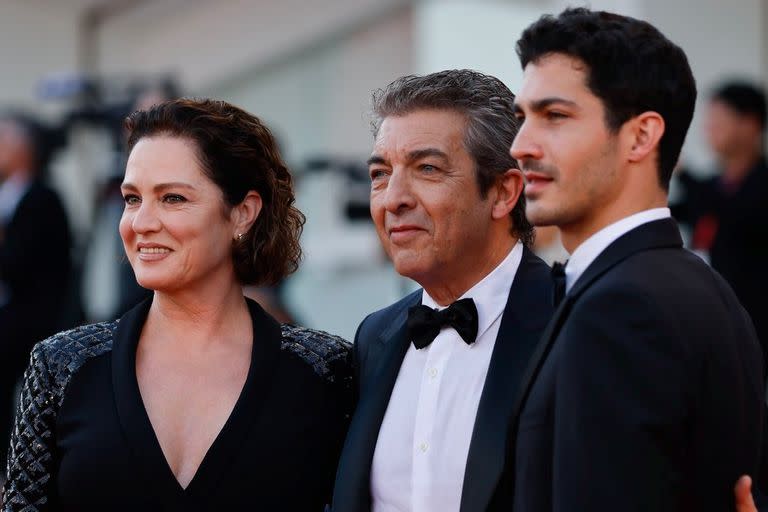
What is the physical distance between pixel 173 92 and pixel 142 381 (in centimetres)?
391

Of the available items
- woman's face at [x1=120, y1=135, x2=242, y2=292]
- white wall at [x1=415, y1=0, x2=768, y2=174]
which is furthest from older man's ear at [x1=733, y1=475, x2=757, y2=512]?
white wall at [x1=415, y1=0, x2=768, y2=174]

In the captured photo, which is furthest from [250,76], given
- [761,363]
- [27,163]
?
[761,363]

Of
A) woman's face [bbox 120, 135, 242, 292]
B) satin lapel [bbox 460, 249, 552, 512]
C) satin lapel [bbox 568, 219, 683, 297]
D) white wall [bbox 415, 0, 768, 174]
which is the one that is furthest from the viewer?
white wall [bbox 415, 0, 768, 174]

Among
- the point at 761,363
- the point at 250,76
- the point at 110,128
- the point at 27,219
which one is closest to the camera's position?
the point at 761,363

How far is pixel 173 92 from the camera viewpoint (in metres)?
6.71

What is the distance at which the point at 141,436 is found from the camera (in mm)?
2869

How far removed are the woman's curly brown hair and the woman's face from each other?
0.11 ft

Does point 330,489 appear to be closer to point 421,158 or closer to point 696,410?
point 421,158

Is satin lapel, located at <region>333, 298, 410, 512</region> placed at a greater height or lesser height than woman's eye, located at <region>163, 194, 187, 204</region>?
lesser

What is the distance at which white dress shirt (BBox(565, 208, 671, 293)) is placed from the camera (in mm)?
2252

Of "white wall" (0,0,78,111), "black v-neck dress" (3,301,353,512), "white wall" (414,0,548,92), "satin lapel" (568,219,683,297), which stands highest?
"white wall" (0,0,78,111)

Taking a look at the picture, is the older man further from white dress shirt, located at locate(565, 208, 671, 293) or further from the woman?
white dress shirt, located at locate(565, 208, 671, 293)

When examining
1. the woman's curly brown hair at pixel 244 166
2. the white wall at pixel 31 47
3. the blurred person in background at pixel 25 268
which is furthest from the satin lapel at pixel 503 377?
the white wall at pixel 31 47

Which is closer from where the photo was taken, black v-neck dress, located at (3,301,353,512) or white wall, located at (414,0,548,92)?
black v-neck dress, located at (3,301,353,512)
